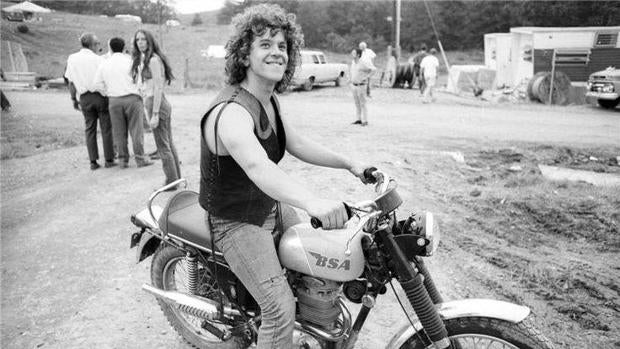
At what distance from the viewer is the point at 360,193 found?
20.4 feet

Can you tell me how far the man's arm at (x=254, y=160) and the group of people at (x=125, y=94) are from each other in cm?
431

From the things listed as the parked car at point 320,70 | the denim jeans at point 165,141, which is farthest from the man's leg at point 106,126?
the parked car at point 320,70

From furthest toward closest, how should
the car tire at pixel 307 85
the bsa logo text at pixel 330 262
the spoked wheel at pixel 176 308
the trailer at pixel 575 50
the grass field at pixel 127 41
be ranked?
the grass field at pixel 127 41 < the trailer at pixel 575 50 < the car tire at pixel 307 85 < the spoked wheel at pixel 176 308 < the bsa logo text at pixel 330 262

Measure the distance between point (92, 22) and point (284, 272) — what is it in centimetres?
5293

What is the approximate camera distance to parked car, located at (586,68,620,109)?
15.6 m

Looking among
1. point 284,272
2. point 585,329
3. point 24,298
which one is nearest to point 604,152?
point 585,329

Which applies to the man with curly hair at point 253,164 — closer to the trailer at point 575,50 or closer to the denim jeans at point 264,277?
the denim jeans at point 264,277

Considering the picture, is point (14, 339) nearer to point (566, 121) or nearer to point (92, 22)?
point (566, 121)

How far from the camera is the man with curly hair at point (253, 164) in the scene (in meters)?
2.25

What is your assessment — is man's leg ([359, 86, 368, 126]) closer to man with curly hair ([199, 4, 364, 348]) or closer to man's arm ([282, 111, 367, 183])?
man's arm ([282, 111, 367, 183])

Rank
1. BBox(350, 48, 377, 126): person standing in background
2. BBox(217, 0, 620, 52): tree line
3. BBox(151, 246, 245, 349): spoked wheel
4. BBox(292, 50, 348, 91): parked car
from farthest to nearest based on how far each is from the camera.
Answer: BBox(217, 0, 620, 52): tree line, BBox(350, 48, 377, 126): person standing in background, BBox(292, 50, 348, 91): parked car, BBox(151, 246, 245, 349): spoked wheel

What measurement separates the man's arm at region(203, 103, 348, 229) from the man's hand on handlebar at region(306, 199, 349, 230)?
0.25 ft

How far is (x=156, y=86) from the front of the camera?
20.5ft

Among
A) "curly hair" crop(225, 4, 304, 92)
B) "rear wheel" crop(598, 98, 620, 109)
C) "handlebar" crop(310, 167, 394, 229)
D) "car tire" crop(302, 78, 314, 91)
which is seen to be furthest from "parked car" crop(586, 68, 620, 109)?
"curly hair" crop(225, 4, 304, 92)
